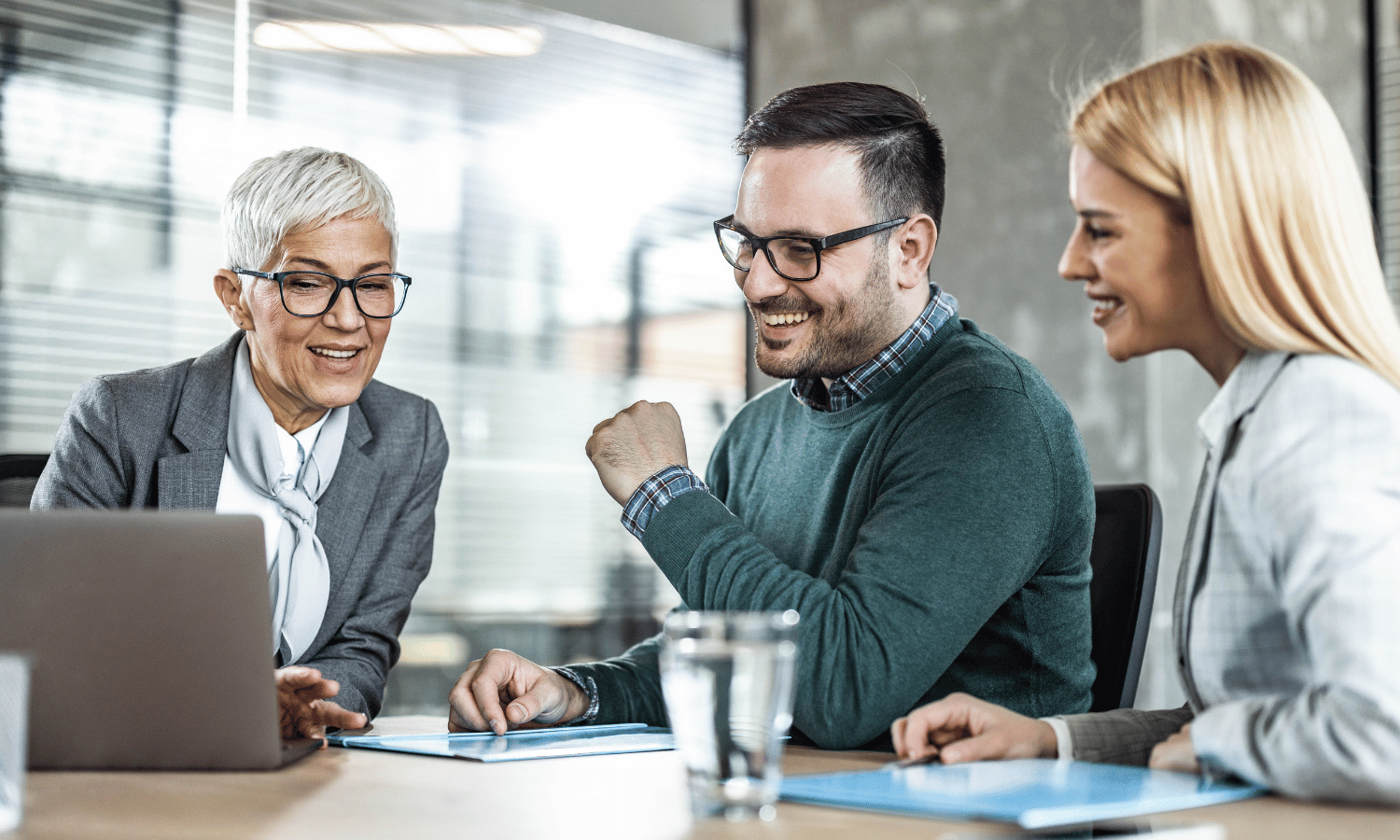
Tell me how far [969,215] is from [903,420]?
1833 mm

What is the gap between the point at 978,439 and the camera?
4.18 feet

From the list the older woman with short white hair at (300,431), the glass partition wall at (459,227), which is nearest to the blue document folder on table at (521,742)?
the older woman with short white hair at (300,431)

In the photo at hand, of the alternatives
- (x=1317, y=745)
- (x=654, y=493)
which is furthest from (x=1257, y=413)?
(x=654, y=493)

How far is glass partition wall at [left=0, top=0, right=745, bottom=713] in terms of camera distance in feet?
9.33

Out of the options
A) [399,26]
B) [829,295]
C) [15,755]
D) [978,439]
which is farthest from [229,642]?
[399,26]

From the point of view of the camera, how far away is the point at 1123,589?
1.48 metres

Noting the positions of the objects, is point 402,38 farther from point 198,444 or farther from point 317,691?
point 317,691

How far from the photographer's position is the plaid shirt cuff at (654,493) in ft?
4.19

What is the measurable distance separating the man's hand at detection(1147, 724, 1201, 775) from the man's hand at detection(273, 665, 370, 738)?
2.38 feet

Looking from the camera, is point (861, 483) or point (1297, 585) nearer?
point (1297, 585)

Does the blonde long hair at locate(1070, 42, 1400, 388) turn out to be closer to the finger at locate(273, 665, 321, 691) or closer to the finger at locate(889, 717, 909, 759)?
the finger at locate(889, 717, 909, 759)

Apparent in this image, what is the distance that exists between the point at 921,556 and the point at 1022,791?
0.44m

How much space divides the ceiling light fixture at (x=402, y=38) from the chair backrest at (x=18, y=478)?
1721mm

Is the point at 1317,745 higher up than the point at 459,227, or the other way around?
the point at 459,227
